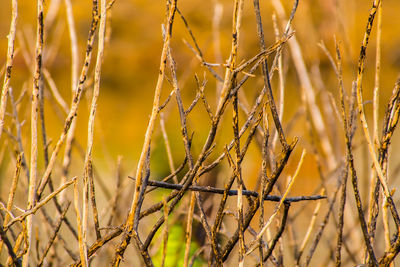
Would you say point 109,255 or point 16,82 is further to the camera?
point 16,82

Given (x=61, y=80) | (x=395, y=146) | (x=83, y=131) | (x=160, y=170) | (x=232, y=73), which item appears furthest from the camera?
(x=61, y=80)

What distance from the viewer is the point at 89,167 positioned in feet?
1.57

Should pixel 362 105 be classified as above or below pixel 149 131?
above

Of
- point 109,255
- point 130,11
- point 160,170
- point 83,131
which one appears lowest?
point 109,255

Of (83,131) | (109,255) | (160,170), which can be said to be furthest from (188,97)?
(109,255)

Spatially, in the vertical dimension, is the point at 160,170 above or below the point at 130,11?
below

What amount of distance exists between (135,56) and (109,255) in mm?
6408

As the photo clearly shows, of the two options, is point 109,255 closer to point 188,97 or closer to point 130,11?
point 188,97

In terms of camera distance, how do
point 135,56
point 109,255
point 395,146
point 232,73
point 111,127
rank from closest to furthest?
1. point 232,73
2. point 109,255
3. point 395,146
4. point 111,127
5. point 135,56

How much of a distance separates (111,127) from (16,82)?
95 cm

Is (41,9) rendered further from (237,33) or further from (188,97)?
(188,97)

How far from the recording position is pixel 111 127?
4492 mm

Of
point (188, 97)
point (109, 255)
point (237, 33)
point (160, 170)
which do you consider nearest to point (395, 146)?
point (160, 170)

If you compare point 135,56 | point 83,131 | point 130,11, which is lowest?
point 83,131
